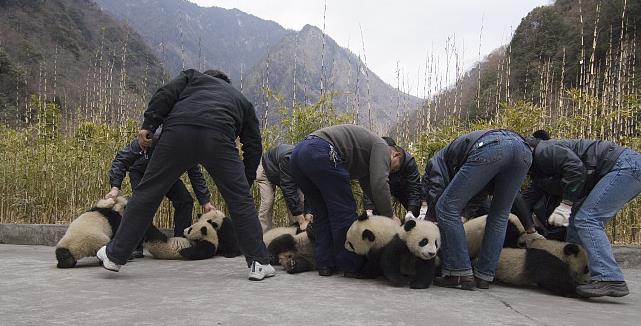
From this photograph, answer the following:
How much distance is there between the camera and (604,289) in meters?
3.85

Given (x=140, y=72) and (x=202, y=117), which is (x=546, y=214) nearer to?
(x=202, y=117)

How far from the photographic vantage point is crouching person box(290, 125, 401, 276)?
4.36m

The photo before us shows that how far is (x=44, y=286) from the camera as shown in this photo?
3697 millimetres

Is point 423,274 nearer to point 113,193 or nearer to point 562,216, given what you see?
point 562,216

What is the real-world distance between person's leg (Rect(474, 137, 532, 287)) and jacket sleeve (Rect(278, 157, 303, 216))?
2.25 metres

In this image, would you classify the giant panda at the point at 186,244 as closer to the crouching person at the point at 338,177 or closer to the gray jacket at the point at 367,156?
the crouching person at the point at 338,177

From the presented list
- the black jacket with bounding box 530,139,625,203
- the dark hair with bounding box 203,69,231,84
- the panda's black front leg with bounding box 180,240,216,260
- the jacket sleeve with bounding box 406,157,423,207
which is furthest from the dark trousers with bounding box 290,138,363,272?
the black jacket with bounding box 530,139,625,203

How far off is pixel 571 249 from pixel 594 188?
538mm

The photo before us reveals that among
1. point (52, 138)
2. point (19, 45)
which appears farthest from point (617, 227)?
point (19, 45)

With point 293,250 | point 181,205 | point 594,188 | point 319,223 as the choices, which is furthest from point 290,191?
point 594,188

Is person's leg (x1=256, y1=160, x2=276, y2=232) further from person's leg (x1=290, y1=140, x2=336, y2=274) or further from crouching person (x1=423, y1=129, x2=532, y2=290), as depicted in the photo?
A: crouching person (x1=423, y1=129, x2=532, y2=290)

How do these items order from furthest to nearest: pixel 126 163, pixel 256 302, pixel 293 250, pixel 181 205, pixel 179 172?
1. pixel 181 205
2. pixel 126 163
3. pixel 293 250
4. pixel 179 172
5. pixel 256 302

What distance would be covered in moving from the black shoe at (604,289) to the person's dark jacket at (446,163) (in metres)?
1.36

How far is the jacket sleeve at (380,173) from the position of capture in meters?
4.33
